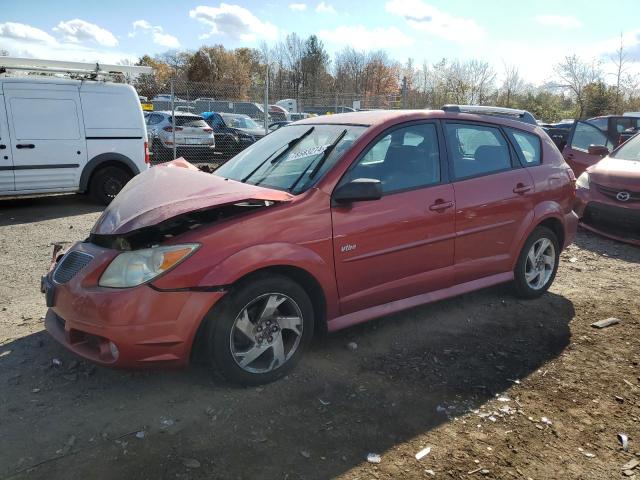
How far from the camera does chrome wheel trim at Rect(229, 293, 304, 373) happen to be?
10.1 feet

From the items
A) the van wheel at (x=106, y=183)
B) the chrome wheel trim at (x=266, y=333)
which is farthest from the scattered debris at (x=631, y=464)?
the van wheel at (x=106, y=183)

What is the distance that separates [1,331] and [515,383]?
3.81 m

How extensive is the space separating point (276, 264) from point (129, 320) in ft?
2.88

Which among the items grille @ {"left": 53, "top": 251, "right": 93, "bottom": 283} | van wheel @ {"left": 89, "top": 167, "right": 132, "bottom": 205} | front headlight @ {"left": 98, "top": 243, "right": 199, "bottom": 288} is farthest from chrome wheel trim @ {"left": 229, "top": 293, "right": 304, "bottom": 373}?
van wheel @ {"left": 89, "top": 167, "right": 132, "bottom": 205}

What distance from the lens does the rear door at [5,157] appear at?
26.2ft

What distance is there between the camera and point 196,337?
9.72 ft

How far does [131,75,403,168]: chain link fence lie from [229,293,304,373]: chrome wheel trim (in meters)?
10.9

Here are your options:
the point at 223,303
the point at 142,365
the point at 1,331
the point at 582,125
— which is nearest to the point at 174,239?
the point at 223,303

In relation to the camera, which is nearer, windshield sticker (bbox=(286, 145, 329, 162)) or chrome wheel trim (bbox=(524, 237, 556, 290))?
windshield sticker (bbox=(286, 145, 329, 162))

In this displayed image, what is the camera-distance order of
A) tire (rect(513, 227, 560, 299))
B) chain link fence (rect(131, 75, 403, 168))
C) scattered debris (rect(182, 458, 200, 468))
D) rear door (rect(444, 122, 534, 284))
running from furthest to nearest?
chain link fence (rect(131, 75, 403, 168)), tire (rect(513, 227, 560, 299)), rear door (rect(444, 122, 534, 284)), scattered debris (rect(182, 458, 200, 468))

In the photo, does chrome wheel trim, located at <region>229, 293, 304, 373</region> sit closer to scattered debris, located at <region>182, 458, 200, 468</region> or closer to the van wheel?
scattered debris, located at <region>182, 458, 200, 468</region>

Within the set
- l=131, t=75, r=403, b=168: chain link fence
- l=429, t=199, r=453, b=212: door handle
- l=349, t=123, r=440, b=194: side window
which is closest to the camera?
l=349, t=123, r=440, b=194: side window

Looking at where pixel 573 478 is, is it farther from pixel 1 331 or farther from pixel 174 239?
pixel 1 331

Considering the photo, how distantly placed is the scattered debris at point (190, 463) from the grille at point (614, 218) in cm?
640
